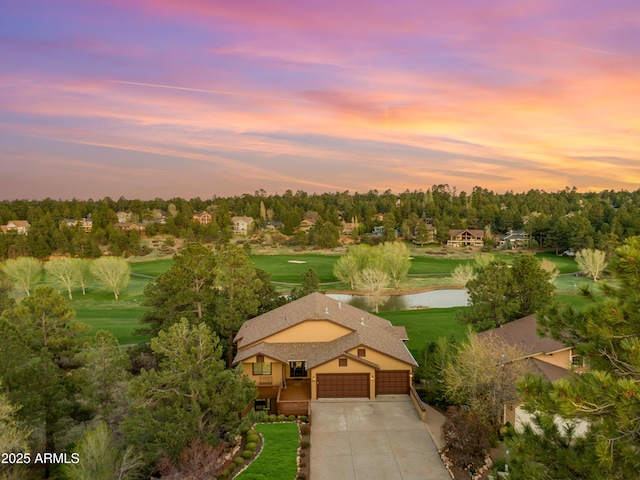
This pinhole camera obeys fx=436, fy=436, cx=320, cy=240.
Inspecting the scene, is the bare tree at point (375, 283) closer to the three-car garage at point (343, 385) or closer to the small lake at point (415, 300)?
the small lake at point (415, 300)

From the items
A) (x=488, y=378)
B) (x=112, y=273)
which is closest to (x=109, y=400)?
(x=488, y=378)

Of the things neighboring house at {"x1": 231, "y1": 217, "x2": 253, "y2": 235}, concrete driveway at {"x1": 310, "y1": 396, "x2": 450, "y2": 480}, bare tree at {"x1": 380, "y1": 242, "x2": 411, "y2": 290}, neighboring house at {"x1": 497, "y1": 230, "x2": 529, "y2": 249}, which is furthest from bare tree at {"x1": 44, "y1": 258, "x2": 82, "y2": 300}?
neighboring house at {"x1": 497, "y1": 230, "x2": 529, "y2": 249}

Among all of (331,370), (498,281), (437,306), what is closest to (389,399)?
(331,370)

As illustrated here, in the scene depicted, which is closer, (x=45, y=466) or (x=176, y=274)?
(x=45, y=466)

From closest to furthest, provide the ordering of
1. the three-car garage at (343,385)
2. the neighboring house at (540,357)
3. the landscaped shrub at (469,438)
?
the landscaped shrub at (469,438), the neighboring house at (540,357), the three-car garage at (343,385)

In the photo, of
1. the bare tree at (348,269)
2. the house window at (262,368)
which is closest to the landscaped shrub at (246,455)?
the house window at (262,368)

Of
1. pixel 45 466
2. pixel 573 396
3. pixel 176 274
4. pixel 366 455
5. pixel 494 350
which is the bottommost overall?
pixel 45 466

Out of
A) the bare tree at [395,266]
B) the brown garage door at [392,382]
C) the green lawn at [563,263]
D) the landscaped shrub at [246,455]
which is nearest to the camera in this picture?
the landscaped shrub at [246,455]

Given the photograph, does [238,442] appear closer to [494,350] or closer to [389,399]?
[389,399]
